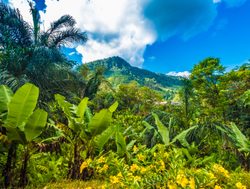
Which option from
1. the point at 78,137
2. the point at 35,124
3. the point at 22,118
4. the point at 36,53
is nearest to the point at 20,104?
the point at 22,118

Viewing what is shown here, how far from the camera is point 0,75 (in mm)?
7727

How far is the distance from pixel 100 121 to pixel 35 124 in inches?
45.6

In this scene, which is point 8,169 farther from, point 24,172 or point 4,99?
point 4,99

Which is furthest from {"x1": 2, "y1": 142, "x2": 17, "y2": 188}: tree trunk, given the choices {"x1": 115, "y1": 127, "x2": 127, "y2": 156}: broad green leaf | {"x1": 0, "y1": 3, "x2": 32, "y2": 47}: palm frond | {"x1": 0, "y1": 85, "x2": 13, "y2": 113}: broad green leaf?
{"x1": 0, "y1": 3, "x2": 32, "y2": 47}: palm frond

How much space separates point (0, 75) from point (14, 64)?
1.25 meters

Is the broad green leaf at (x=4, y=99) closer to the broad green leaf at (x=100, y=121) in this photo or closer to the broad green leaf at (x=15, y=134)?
the broad green leaf at (x=15, y=134)

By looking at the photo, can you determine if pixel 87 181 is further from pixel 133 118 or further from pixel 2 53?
pixel 133 118

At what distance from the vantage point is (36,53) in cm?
943

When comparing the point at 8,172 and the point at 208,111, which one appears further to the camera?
the point at 208,111

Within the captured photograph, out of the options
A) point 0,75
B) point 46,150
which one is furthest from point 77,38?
point 46,150

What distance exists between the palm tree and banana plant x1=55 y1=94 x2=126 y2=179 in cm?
353

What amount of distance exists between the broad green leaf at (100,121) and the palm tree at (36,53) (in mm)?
3986

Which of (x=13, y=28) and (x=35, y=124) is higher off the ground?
(x=13, y=28)

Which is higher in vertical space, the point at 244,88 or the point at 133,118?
the point at 244,88
